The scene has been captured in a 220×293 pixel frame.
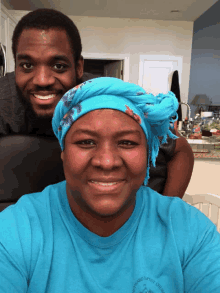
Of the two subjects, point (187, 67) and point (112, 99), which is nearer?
point (112, 99)

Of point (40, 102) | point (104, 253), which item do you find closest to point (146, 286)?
point (104, 253)

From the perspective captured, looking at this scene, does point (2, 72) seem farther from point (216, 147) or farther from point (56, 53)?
point (216, 147)

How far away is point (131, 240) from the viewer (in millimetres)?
645

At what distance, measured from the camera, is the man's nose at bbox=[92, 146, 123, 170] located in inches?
21.7

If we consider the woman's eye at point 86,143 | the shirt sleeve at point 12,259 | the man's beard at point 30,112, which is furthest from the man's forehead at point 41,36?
the shirt sleeve at point 12,259

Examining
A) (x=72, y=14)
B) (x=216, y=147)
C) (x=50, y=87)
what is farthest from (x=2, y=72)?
(x=72, y=14)

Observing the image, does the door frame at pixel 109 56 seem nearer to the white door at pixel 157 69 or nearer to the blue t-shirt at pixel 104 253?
the white door at pixel 157 69

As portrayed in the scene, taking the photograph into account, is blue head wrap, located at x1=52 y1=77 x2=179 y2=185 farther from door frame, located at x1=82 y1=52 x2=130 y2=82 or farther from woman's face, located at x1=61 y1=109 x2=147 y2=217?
door frame, located at x1=82 y1=52 x2=130 y2=82

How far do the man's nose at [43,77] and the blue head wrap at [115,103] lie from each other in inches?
7.5

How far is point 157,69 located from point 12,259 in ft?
14.2

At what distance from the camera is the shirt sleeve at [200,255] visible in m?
0.57

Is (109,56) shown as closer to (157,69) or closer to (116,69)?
(116,69)

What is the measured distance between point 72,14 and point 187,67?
85.7 inches

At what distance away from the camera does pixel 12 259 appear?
0.56 metres
